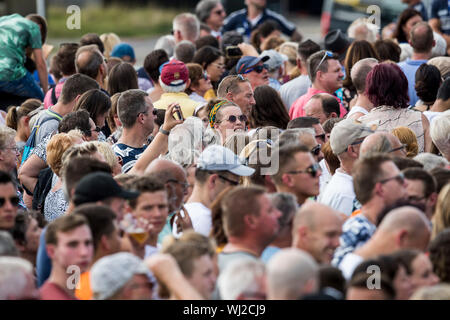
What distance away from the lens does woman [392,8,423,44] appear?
11555mm

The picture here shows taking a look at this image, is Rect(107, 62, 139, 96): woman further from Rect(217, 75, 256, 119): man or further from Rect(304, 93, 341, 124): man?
Rect(304, 93, 341, 124): man

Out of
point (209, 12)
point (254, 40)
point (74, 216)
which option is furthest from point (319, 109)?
point (209, 12)

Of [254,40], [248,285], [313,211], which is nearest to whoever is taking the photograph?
[248,285]

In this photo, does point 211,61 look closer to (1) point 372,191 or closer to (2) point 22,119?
(2) point 22,119

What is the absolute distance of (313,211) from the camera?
15.4ft

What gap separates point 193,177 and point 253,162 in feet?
1.51

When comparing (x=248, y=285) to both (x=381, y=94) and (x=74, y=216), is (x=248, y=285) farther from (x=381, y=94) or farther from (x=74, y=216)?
(x=381, y=94)

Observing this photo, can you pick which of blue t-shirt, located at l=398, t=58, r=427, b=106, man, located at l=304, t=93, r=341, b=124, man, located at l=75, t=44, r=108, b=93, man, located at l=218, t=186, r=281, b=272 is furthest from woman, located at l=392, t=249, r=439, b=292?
man, located at l=75, t=44, r=108, b=93

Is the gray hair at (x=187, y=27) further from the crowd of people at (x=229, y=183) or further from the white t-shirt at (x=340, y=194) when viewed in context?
the white t-shirt at (x=340, y=194)

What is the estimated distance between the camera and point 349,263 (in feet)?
14.8

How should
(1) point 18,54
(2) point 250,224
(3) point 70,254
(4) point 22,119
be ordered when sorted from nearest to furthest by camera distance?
(3) point 70,254 → (2) point 250,224 → (4) point 22,119 → (1) point 18,54

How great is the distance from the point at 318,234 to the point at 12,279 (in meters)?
1.68

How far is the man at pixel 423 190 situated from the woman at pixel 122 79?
4.09 m

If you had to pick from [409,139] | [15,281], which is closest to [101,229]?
[15,281]
